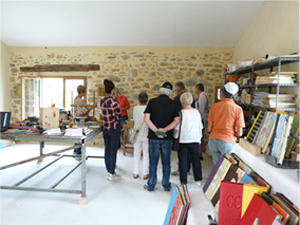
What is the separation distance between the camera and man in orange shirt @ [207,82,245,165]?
9.38ft

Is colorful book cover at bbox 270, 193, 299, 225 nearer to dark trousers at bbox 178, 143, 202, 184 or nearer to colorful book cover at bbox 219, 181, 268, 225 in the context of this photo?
colorful book cover at bbox 219, 181, 268, 225

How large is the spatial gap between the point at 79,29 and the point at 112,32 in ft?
2.85

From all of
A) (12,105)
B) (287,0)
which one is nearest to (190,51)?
(287,0)

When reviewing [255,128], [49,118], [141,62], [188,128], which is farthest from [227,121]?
[141,62]

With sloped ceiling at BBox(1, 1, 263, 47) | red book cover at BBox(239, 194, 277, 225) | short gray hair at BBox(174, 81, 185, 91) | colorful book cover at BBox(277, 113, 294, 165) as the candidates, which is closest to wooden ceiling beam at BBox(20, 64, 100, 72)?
sloped ceiling at BBox(1, 1, 263, 47)

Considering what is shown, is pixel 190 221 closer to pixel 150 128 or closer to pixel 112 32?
pixel 150 128

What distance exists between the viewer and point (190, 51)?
20.9 feet

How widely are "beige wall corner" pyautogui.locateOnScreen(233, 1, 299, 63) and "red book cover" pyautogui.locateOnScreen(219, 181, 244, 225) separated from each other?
10.8 ft

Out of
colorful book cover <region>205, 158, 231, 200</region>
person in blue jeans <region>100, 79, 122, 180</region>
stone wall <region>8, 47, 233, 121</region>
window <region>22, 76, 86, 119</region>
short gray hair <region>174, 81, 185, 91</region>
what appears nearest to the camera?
colorful book cover <region>205, 158, 231, 200</region>

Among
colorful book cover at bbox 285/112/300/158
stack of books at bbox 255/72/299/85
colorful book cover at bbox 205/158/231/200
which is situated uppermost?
stack of books at bbox 255/72/299/85

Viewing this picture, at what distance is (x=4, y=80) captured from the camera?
22.1ft

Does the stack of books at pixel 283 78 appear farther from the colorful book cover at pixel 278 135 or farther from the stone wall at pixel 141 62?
→ the stone wall at pixel 141 62

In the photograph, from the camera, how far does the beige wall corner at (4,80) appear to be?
6609 mm

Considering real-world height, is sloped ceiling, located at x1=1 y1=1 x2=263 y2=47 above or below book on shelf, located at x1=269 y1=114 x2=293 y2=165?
above
